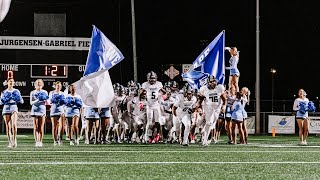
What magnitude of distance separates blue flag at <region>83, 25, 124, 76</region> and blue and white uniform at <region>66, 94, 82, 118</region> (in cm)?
74

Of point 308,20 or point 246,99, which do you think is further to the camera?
point 308,20

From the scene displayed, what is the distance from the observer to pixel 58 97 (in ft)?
62.5

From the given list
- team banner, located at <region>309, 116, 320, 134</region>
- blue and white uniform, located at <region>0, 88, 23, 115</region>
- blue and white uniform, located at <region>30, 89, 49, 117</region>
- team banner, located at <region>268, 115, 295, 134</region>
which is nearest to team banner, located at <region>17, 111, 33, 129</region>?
team banner, located at <region>268, 115, 295, 134</region>

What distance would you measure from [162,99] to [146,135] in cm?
117

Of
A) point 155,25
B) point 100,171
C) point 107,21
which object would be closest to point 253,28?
point 155,25

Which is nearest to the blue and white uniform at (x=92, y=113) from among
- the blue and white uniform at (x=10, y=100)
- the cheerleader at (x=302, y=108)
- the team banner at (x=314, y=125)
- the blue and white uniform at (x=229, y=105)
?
the blue and white uniform at (x=10, y=100)

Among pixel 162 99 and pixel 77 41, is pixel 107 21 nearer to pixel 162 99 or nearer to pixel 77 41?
pixel 77 41

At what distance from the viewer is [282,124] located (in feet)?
105

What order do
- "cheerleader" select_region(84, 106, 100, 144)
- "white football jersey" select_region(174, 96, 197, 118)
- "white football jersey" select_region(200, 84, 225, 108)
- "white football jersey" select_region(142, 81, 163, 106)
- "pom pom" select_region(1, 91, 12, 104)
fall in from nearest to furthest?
"pom pom" select_region(1, 91, 12, 104), "white football jersey" select_region(200, 84, 225, 108), "white football jersey" select_region(174, 96, 197, 118), "white football jersey" select_region(142, 81, 163, 106), "cheerleader" select_region(84, 106, 100, 144)

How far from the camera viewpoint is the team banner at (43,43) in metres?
29.5

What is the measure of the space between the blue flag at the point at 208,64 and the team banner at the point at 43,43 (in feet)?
32.0

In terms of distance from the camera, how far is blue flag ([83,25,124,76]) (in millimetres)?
19906

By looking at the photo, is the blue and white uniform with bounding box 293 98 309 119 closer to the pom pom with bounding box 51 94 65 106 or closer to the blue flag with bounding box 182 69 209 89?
the blue flag with bounding box 182 69 209 89

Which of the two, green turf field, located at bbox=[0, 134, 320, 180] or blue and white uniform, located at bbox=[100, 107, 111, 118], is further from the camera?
blue and white uniform, located at bbox=[100, 107, 111, 118]
